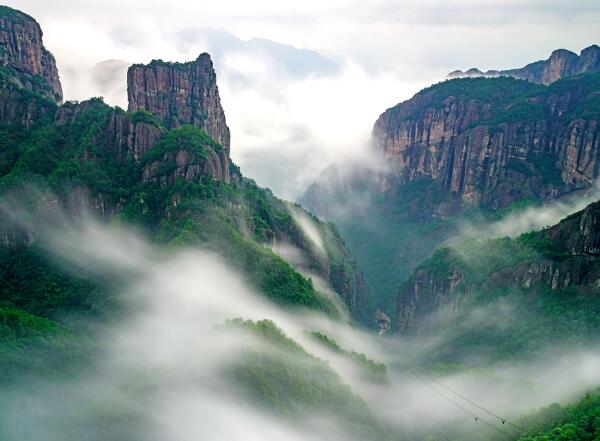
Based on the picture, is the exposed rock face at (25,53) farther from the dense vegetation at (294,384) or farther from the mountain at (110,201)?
the dense vegetation at (294,384)

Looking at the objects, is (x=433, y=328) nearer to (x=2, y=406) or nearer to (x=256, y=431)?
(x=256, y=431)

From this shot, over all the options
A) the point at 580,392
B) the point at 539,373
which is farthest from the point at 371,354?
the point at 580,392

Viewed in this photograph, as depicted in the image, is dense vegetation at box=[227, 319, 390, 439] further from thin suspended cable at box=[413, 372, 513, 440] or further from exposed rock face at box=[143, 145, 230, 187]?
exposed rock face at box=[143, 145, 230, 187]

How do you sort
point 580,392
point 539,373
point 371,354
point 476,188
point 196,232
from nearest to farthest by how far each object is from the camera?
point 580,392, point 539,373, point 196,232, point 371,354, point 476,188

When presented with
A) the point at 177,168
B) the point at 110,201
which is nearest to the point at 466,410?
the point at 177,168

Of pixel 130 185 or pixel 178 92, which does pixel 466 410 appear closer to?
pixel 130 185

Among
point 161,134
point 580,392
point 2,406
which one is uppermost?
point 161,134

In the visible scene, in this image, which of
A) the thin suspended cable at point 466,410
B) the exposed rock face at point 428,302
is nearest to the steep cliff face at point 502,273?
the exposed rock face at point 428,302

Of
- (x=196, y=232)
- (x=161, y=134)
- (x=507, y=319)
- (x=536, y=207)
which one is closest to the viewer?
(x=196, y=232)
